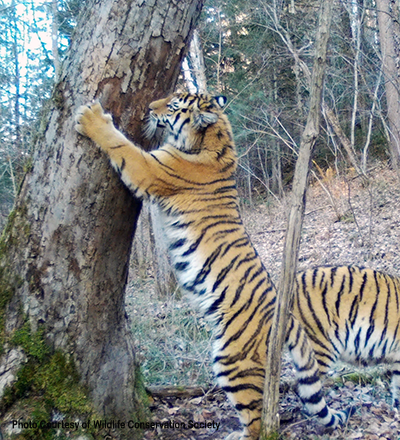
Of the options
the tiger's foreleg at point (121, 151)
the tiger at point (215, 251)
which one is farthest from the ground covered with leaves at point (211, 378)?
the tiger's foreleg at point (121, 151)

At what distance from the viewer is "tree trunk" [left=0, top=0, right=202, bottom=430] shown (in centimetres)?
279

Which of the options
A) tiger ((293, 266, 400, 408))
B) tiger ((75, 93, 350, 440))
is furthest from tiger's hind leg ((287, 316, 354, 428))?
tiger ((293, 266, 400, 408))

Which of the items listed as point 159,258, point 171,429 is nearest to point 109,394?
point 171,429

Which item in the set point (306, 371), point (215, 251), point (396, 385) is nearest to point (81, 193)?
point (215, 251)

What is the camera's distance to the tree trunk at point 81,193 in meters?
2.79

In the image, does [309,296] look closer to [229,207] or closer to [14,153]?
[229,207]

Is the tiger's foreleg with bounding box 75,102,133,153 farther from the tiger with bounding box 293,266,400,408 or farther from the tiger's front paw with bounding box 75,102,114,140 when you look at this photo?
the tiger with bounding box 293,266,400,408

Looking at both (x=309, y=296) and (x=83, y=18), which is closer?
(x=83, y=18)

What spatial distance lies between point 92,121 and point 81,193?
0.46 metres

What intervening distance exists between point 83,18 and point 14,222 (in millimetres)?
1406

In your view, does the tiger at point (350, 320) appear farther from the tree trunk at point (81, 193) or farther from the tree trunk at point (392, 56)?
the tree trunk at point (392, 56)

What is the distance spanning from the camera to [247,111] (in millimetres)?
15789

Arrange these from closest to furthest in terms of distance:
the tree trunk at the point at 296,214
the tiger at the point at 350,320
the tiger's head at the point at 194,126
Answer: the tree trunk at the point at 296,214 < the tiger's head at the point at 194,126 < the tiger at the point at 350,320

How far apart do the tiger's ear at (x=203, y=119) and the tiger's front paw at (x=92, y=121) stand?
1.10 meters
